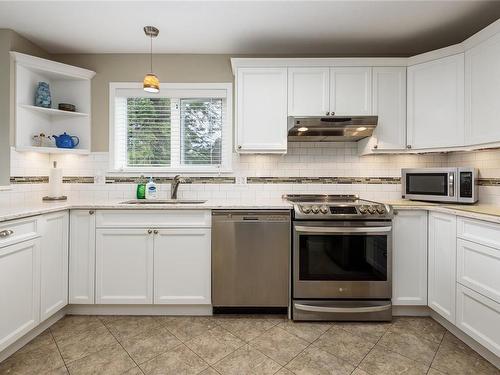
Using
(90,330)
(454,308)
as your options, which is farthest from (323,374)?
(90,330)

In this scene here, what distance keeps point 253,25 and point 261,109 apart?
0.72m

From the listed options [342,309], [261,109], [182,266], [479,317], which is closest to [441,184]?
[479,317]

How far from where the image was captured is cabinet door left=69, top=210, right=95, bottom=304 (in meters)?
2.31

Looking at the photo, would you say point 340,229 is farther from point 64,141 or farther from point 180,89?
point 64,141

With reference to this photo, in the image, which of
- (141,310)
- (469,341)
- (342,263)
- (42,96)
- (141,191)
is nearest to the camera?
(469,341)

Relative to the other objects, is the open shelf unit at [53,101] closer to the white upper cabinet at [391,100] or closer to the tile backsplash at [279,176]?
the tile backsplash at [279,176]

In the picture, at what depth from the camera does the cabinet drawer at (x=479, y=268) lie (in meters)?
1.72

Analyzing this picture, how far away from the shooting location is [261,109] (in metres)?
2.62

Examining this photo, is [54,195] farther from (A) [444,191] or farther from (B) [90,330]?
(A) [444,191]

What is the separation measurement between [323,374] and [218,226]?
1.26m

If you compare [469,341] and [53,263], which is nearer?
[469,341]

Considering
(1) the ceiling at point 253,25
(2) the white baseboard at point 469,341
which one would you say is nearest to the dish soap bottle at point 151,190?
(1) the ceiling at point 253,25

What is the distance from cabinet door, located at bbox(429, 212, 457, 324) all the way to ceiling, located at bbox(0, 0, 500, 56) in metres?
1.70

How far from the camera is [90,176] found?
2.93m
